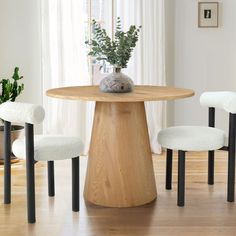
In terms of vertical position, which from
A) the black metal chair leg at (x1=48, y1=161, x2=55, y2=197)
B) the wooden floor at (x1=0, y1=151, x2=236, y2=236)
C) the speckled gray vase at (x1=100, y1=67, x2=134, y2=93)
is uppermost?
the speckled gray vase at (x1=100, y1=67, x2=134, y2=93)

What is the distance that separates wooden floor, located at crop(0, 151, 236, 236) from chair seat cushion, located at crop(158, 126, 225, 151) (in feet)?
1.26

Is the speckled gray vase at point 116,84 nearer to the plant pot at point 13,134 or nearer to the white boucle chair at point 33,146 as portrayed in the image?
the white boucle chair at point 33,146

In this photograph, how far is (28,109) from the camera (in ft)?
8.61

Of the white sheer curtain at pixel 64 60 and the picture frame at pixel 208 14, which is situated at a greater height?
the picture frame at pixel 208 14

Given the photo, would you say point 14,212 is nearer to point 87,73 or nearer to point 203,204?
point 203,204

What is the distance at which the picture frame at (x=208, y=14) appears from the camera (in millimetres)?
4512

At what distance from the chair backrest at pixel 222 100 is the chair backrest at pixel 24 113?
115 centimetres

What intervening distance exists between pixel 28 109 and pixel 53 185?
781 millimetres

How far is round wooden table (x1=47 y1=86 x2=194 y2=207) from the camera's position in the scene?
9.63ft

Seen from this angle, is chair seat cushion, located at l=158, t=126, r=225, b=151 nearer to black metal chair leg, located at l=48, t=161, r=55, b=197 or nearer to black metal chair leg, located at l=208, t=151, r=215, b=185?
black metal chair leg, located at l=208, t=151, r=215, b=185

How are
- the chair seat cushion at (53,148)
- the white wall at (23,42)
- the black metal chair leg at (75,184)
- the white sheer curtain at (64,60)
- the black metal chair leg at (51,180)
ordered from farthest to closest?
1. the white wall at (23,42)
2. the white sheer curtain at (64,60)
3. the black metal chair leg at (51,180)
4. the black metal chair leg at (75,184)
5. the chair seat cushion at (53,148)

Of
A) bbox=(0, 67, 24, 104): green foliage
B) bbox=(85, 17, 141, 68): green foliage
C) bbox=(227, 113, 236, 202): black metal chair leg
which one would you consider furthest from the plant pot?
bbox=(227, 113, 236, 202): black metal chair leg

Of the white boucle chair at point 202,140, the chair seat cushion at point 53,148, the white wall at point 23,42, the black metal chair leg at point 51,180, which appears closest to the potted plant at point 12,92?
the white wall at point 23,42

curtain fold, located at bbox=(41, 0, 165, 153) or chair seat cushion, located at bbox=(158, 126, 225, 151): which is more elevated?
curtain fold, located at bbox=(41, 0, 165, 153)
